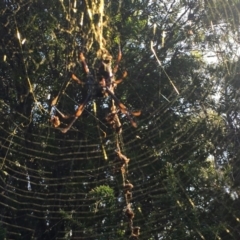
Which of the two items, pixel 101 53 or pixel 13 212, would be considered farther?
pixel 13 212

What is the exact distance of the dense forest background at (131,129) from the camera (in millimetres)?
4109

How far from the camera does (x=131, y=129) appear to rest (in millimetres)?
4699

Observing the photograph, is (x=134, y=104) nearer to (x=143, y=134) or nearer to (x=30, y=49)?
(x=143, y=134)

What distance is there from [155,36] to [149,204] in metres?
1.74

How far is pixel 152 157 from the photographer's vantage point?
14.9 ft

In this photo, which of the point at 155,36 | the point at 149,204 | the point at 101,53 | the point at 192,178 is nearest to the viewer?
the point at 101,53

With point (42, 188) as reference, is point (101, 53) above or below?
below

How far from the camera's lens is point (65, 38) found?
192 inches

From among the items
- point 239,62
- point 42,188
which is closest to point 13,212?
point 42,188

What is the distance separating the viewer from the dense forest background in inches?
162

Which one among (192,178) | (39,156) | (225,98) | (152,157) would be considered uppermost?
(39,156)

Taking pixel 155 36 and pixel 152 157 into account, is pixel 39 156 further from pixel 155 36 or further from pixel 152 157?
pixel 155 36

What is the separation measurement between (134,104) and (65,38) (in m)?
0.80

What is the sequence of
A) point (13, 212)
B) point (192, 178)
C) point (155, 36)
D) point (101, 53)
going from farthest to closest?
point (155, 36)
point (13, 212)
point (192, 178)
point (101, 53)
